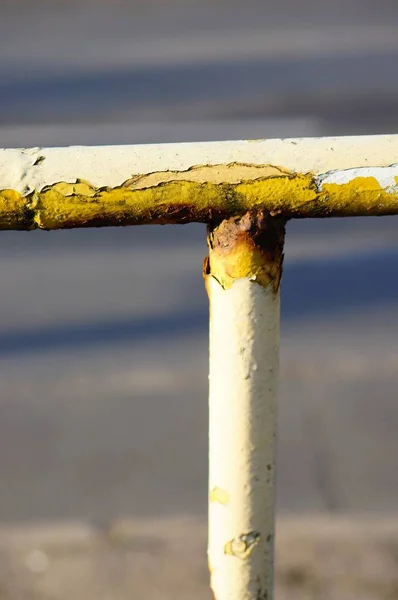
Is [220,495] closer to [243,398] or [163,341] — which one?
[243,398]

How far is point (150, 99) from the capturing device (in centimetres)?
555

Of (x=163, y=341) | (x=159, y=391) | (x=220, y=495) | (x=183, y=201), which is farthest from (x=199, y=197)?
(x=163, y=341)

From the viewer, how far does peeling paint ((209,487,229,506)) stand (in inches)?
33.4

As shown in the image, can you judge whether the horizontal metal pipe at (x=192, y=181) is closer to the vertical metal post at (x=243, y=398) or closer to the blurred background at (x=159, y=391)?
the vertical metal post at (x=243, y=398)

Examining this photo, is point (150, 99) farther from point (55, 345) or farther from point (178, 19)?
point (178, 19)

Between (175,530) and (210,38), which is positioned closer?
(175,530)

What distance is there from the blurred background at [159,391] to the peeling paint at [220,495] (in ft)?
2.37

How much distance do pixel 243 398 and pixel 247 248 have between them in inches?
5.8

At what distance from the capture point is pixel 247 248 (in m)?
0.77

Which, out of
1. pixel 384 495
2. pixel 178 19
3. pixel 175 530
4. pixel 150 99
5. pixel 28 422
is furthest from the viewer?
pixel 178 19

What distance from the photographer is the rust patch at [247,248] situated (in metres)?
0.76

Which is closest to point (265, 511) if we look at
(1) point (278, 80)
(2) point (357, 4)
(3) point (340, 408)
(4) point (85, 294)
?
(3) point (340, 408)

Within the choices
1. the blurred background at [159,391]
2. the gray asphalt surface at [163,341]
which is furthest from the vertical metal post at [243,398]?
the gray asphalt surface at [163,341]

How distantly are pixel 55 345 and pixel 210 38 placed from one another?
578cm
